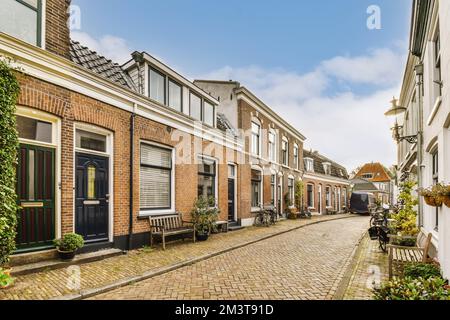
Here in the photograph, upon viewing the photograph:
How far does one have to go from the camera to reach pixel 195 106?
1184cm

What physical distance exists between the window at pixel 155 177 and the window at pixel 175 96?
1.84 m

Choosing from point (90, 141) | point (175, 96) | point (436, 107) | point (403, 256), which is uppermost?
point (175, 96)

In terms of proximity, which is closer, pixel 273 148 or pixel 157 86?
pixel 157 86

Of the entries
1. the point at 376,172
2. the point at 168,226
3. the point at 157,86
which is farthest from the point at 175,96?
the point at 376,172

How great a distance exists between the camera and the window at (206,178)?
11828 millimetres

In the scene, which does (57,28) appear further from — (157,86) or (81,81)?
(157,86)

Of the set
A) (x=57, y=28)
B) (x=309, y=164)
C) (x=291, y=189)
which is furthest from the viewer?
(x=309, y=164)

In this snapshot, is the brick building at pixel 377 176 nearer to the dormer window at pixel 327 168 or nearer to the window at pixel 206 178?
the dormer window at pixel 327 168

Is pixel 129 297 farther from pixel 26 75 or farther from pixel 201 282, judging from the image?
pixel 26 75

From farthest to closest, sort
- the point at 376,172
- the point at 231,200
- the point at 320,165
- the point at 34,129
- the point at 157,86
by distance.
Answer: the point at 376,172
the point at 320,165
the point at 231,200
the point at 157,86
the point at 34,129

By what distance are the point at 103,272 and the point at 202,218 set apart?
473cm

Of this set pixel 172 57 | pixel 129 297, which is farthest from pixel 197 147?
pixel 129 297

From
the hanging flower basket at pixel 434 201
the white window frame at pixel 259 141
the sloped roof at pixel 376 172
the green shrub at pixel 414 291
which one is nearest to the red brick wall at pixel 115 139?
the white window frame at pixel 259 141

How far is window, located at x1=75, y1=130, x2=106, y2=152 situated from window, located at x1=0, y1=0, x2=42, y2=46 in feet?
7.32
